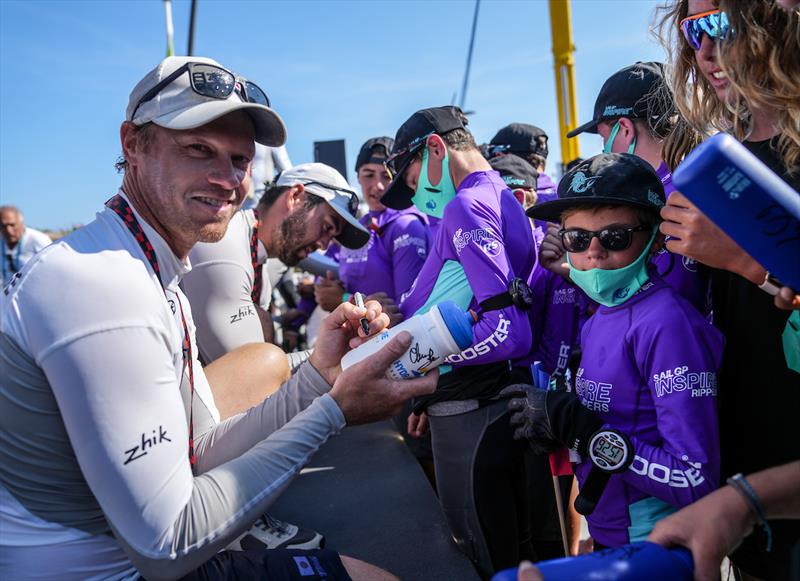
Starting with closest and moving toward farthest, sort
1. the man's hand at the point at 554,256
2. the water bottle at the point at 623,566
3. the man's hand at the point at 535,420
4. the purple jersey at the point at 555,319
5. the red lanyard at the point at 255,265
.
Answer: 1. the water bottle at the point at 623,566
2. the man's hand at the point at 535,420
3. the man's hand at the point at 554,256
4. the purple jersey at the point at 555,319
5. the red lanyard at the point at 255,265

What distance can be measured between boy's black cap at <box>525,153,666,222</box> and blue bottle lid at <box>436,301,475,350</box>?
602 mm

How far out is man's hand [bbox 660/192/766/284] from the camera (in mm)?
1334

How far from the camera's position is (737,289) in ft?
5.30

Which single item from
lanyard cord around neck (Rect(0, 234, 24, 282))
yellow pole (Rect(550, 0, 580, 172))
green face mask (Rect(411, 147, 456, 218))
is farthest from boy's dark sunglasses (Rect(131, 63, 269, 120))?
lanyard cord around neck (Rect(0, 234, 24, 282))

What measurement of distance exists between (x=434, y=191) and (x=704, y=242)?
1.84 meters

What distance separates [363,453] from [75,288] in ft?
10.5

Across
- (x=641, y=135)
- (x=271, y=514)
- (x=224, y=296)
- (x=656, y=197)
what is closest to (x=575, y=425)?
(x=656, y=197)

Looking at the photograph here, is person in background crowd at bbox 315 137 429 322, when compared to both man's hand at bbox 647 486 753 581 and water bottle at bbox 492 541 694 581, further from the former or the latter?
water bottle at bbox 492 541 694 581

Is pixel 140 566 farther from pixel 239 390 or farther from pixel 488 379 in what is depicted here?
pixel 488 379

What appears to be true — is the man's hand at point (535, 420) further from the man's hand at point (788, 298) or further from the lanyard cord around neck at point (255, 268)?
the lanyard cord around neck at point (255, 268)

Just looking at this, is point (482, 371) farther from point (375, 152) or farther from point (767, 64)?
point (375, 152)

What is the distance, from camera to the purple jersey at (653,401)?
5.11 feet

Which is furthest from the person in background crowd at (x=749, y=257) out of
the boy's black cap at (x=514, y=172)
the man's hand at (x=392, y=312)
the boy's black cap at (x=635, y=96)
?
the boy's black cap at (x=514, y=172)

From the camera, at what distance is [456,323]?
68.9 inches
